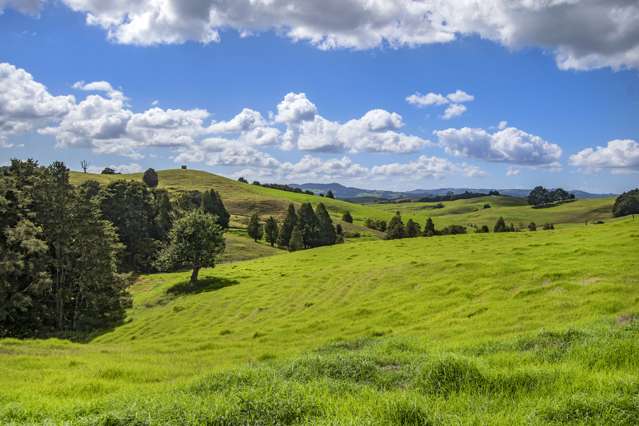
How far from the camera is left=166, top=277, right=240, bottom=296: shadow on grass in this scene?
195 feet

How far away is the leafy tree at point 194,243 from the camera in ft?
209

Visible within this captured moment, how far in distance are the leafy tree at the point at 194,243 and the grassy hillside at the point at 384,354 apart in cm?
1418

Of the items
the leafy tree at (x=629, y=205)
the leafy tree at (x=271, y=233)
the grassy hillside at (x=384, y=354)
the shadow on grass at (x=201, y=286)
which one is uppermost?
the leafy tree at (x=629, y=205)

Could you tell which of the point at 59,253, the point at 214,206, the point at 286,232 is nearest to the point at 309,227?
the point at 286,232

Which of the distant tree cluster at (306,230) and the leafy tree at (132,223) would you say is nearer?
the leafy tree at (132,223)

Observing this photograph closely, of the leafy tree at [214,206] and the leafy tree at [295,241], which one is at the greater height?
the leafy tree at [214,206]

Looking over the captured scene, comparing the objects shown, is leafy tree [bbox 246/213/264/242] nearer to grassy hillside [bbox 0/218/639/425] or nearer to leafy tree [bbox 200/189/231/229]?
leafy tree [bbox 200/189/231/229]

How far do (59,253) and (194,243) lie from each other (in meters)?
17.7

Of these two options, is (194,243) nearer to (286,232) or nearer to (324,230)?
(286,232)

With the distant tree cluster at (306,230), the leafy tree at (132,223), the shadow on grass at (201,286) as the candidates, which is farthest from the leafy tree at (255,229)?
the shadow on grass at (201,286)

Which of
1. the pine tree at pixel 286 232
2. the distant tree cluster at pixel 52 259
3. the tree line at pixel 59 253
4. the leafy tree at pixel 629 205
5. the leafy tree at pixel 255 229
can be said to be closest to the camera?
the distant tree cluster at pixel 52 259

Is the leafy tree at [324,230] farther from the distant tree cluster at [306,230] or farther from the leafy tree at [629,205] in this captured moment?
the leafy tree at [629,205]

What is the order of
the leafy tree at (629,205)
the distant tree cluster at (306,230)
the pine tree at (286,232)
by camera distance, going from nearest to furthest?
the distant tree cluster at (306,230), the pine tree at (286,232), the leafy tree at (629,205)

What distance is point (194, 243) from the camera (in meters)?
63.6
